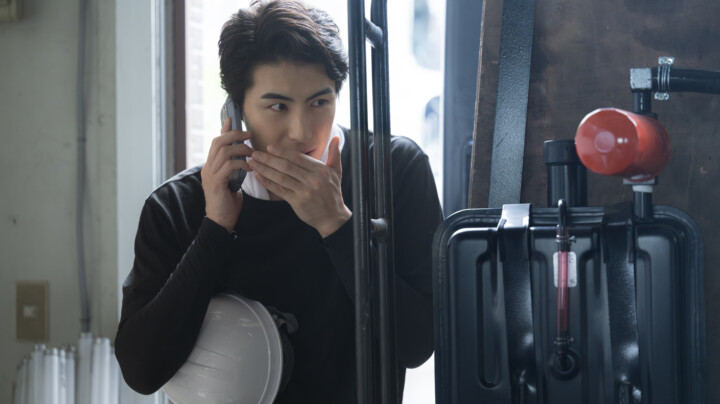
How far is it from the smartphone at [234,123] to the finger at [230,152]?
0.03 feet

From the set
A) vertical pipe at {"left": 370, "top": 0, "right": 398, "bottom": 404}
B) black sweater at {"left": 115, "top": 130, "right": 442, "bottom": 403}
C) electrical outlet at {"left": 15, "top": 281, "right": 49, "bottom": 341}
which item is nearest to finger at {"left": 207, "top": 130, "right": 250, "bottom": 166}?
black sweater at {"left": 115, "top": 130, "right": 442, "bottom": 403}

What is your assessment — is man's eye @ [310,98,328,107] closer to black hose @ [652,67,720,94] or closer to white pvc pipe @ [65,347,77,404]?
black hose @ [652,67,720,94]

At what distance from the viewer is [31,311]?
→ 169cm

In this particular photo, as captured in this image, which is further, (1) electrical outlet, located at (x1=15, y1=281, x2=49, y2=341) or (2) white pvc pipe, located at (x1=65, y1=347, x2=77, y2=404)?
(1) electrical outlet, located at (x1=15, y1=281, x2=49, y2=341)

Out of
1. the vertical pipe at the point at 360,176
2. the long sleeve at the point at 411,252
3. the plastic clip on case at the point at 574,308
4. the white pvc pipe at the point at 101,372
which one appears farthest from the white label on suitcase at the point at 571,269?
the white pvc pipe at the point at 101,372

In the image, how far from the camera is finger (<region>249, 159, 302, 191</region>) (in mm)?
1039

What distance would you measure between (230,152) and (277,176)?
0.32 ft

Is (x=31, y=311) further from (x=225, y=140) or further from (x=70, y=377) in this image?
(x=225, y=140)

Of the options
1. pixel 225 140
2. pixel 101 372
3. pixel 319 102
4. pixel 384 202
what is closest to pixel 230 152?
pixel 225 140

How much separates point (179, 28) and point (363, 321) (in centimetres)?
119

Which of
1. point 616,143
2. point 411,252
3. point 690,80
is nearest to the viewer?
point 616,143

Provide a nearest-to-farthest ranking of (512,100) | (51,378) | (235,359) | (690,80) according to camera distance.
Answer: (690,80), (512,100), (235,359), (51,378)

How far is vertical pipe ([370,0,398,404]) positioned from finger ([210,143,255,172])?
0.34 meters

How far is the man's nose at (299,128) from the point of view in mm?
1081
